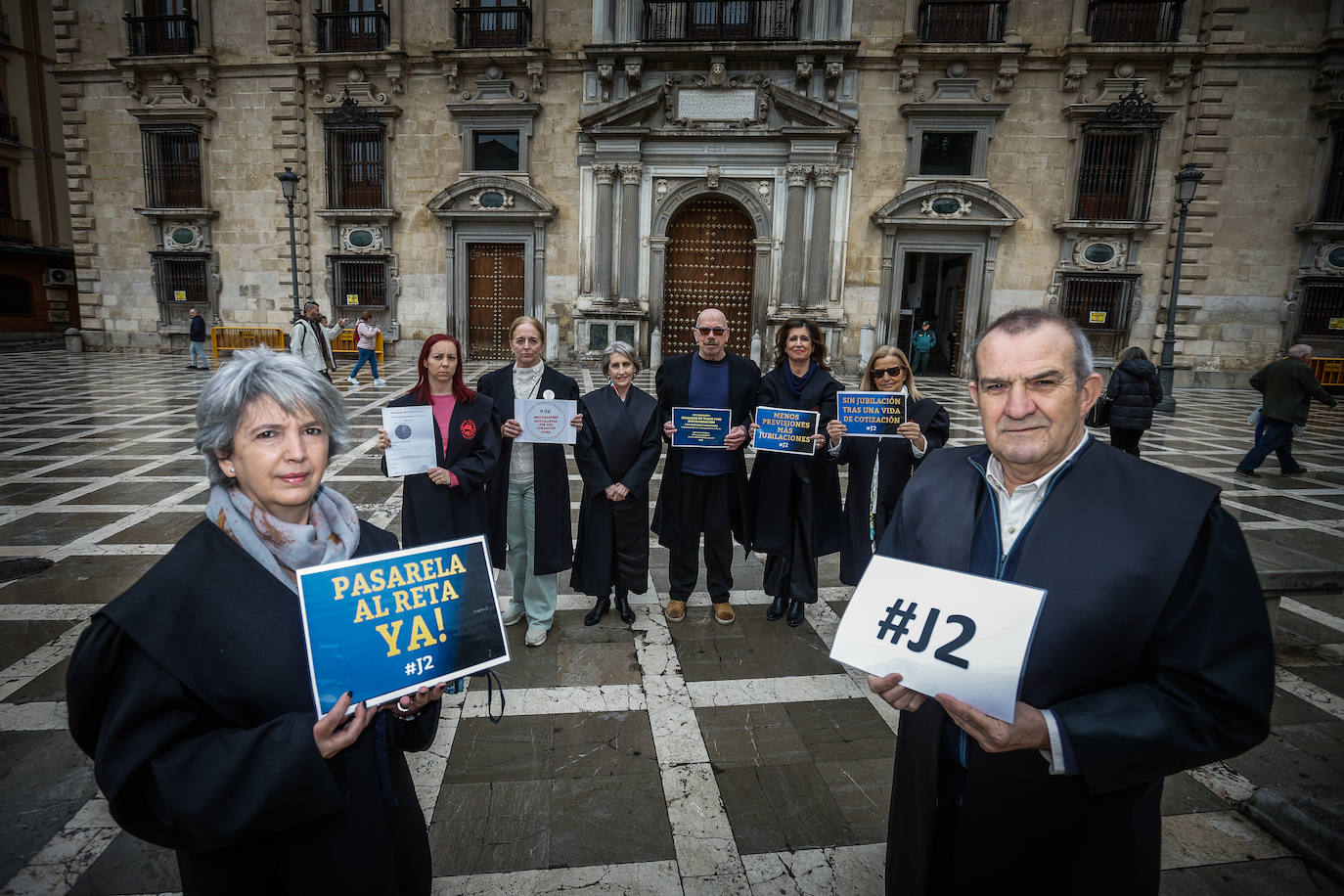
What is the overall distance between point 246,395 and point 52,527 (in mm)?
5946

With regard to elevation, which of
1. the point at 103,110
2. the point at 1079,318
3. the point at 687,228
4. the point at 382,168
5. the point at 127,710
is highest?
the point at 103,110

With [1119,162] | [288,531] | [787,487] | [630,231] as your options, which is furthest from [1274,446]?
[630,231]

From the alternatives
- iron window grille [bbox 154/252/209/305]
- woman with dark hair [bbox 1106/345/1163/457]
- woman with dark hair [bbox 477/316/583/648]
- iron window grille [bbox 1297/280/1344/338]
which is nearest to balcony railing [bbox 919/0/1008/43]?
iron window grille [bbox 1297/280/1344/338]

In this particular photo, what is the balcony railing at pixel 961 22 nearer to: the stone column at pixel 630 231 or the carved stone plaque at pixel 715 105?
the carved stone plaque at pixel 715 105

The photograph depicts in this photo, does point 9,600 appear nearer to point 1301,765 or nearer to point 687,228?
point 1301,765

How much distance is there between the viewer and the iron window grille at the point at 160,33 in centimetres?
1853

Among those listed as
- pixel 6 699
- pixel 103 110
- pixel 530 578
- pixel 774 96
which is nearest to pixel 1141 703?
pixel 530 578

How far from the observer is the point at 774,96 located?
1638cm

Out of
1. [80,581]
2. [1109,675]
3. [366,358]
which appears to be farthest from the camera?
[366,358]

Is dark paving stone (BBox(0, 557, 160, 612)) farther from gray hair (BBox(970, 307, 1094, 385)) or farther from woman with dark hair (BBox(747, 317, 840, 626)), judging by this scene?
gray hair (BBox(970, 307, 1094, 385))

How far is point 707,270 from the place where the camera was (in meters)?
18.5

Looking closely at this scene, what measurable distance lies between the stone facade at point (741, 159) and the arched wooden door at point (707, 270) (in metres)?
0.09

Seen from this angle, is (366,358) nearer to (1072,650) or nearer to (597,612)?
(597,612)

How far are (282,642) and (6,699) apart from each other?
3.15 metres
